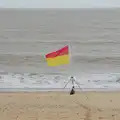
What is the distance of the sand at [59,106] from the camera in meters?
12.6

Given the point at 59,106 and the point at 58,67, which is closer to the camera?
the point at 59,106

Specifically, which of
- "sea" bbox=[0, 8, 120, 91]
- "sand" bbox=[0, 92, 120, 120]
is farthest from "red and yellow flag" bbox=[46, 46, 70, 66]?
"sea" bbox=[0, 8, 120, 91]

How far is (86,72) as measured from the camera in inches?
782

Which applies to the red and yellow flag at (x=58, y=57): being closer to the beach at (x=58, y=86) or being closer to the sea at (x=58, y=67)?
the beach at (x=58, y=86)

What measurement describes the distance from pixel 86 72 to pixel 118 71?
1.54m

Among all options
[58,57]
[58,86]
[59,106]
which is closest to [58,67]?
[58,86]

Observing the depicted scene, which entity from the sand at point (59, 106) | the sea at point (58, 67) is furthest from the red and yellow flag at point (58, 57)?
the sea at point (58, 67)

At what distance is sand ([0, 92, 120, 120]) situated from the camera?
41.2 feet

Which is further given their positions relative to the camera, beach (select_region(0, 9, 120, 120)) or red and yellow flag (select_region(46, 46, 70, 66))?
red and yellow flag (select_region(46, 46, 70, 66))

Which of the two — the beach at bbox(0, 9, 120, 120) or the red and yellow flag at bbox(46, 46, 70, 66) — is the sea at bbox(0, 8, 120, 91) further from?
the red and yellow flag at bbox(46, 46, 70, 66)

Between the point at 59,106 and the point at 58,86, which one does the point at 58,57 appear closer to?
the point at 59,106

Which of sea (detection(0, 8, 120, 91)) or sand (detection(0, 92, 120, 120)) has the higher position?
sea (detection(0, 8, 120, 91))

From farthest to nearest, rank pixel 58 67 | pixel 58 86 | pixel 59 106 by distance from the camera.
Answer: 1. pixel 58 67
2. pixel 58 86
3. pixel 59 106

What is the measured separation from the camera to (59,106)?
44.0 feet
